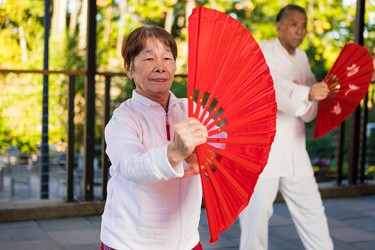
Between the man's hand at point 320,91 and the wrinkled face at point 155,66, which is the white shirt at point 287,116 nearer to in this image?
the man's hand at point 320,91

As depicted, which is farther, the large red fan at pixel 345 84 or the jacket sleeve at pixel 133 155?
the large red fan at pixel 345 84

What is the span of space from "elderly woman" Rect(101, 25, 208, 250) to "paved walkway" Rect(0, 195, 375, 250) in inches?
89.0

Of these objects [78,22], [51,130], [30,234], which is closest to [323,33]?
[78,22]

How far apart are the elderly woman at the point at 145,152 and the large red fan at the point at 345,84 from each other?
143cm

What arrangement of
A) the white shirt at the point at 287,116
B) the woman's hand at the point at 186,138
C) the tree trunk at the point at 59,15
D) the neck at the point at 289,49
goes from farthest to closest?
the tree trunk at the point at 59,15 → the neck at the point at 289,49 → the white shirt at the point at 287,116 → the woman's hand at the point at 186,138

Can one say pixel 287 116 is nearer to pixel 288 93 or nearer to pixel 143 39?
pixel 288 93

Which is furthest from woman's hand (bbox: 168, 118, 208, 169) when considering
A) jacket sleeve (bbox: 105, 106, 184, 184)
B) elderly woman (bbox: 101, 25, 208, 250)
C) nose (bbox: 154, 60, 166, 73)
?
nose (bbox: 154, 60, 166, 73)

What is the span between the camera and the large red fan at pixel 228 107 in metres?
1.29

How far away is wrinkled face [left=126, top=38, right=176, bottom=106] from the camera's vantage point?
1.57 metres

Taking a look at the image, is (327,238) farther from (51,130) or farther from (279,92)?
(51,130)

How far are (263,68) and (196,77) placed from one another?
0.53ft

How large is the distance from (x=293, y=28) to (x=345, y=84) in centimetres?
39

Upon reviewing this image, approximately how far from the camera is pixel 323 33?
16125 mm

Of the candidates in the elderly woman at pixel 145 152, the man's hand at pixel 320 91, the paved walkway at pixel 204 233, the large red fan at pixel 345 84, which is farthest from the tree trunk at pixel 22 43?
the elderly woman at pixel 145 152
